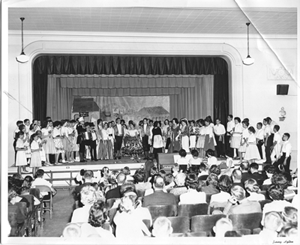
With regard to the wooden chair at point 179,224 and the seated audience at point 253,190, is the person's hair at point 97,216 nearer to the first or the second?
the wooden chair at point 179,224

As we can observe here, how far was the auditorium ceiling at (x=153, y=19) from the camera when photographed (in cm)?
914

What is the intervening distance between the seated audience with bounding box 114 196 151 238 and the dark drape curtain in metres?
Result: 9.32

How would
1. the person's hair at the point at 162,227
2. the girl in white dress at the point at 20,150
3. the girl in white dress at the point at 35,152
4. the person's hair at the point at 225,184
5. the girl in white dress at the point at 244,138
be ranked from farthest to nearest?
the girl in white dress at the point at 244,138
the girl in white dress at the point at 35,152
the girl in white dress at the point at 20,150
the person's hair at the point at 225,184
the person's hair at the point at 162,227

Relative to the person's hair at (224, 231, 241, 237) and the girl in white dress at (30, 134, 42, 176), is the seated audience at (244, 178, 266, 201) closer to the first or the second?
the person's hair at (224, 231, 241, 237)

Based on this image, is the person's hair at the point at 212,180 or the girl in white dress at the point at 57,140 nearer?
the person's hair at the point at 212,180

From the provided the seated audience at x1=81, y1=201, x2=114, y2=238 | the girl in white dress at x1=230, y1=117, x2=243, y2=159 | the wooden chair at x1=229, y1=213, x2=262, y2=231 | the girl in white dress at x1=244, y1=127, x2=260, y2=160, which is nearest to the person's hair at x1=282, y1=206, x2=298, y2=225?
the wooden chair at x1=229, y1=213, x2=262, y2=231

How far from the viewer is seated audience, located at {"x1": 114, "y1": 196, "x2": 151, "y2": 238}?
3627 mm

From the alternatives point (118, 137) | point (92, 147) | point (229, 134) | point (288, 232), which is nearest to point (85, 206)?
point (288, 232)

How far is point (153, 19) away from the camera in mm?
10047

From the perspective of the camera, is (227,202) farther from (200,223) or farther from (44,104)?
(44,104)


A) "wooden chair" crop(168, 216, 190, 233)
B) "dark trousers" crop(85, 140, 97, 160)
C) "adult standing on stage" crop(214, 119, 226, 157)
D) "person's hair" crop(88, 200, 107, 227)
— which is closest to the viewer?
"person's hair" crop(88, 200, 107, 227)

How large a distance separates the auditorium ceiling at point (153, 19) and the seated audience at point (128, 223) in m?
6.11

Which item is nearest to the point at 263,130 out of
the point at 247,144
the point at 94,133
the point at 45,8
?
the point at 247,144

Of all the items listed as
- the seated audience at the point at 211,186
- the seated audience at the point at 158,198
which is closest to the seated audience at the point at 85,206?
the seated audience at the point at 158,198
